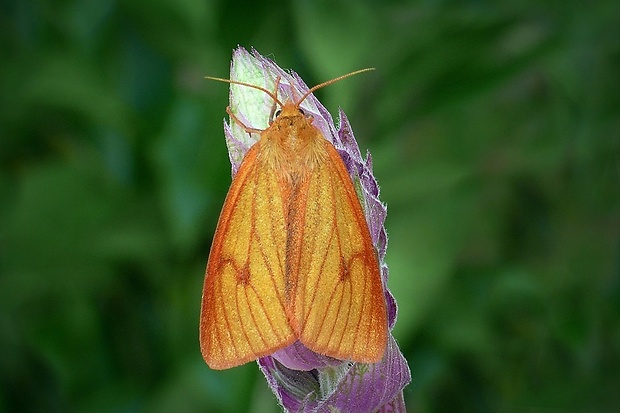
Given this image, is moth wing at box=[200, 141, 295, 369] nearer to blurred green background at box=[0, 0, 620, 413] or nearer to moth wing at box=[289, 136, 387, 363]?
moth wing at box=[289, 136, 387, 363]

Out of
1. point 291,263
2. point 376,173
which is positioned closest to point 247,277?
point 291,263

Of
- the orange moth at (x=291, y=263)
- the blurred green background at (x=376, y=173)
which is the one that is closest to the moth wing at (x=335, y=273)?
the orange moth at (x=291, y=263)

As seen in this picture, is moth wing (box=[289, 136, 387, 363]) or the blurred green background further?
the blurred green background

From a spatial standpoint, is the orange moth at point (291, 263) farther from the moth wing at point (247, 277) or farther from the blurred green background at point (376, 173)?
the blurred green background at point (376, 173)

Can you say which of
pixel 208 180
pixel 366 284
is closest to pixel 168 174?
pixel 208 180

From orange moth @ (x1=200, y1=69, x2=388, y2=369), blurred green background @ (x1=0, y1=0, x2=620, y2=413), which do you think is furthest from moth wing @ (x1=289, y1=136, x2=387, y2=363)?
blurred green background @ (x1=0, y1=0, x2=620, y2=413)

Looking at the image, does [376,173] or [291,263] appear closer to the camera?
[291,263]

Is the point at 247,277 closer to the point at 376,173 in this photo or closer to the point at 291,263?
the point at 291,263
